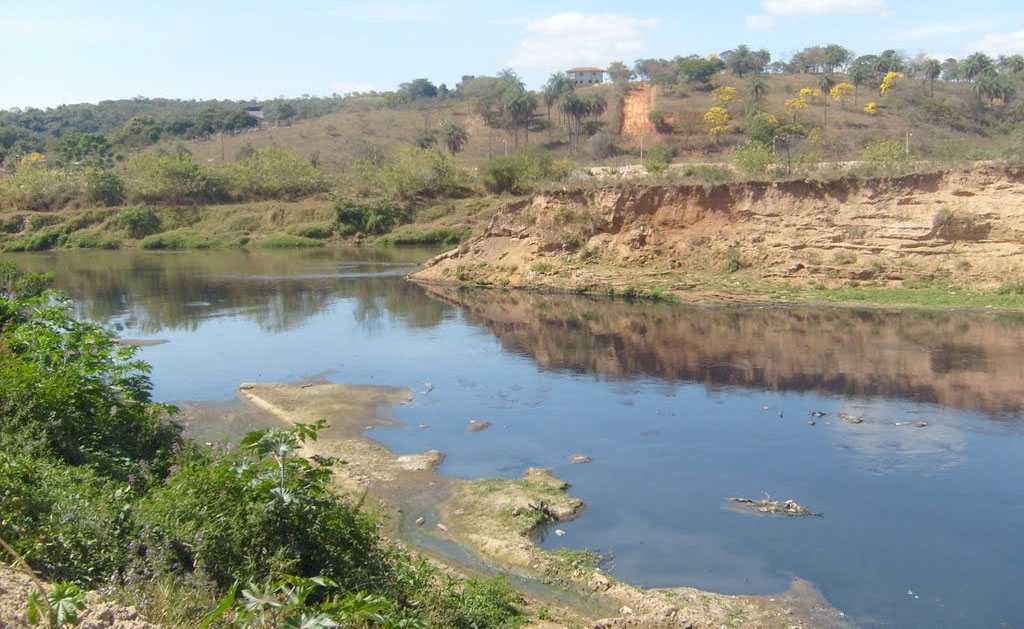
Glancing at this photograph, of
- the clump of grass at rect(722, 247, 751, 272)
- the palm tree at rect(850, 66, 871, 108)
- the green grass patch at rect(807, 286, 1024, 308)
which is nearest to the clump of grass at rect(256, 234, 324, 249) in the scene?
the clump of grass at rect(722, 247, 751, 272)

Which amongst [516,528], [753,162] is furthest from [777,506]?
[753,162]

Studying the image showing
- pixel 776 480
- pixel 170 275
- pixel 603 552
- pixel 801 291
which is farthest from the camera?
pixel 170 275

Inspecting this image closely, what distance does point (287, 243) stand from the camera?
58.2 m

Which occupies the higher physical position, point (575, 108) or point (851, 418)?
point (575, 108)

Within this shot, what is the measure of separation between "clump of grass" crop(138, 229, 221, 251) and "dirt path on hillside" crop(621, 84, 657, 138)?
41698 mm

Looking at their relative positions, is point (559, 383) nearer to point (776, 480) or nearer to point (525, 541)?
point (776, 480)

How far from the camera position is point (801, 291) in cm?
3042

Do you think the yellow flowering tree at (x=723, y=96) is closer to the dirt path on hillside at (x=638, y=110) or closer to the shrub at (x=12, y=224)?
the dirt path on hillside at (x=638, y=110)

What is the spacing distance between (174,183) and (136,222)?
5.35m

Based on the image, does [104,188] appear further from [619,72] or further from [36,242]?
[619,72]

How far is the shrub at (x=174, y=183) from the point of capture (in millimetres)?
65500

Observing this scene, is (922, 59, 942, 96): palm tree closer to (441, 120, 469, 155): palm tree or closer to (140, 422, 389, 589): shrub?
(441, 120, 469, 155): palm tree

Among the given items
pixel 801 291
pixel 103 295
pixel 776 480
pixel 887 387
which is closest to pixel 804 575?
pixel 776 480

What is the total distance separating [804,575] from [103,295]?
32693mm
